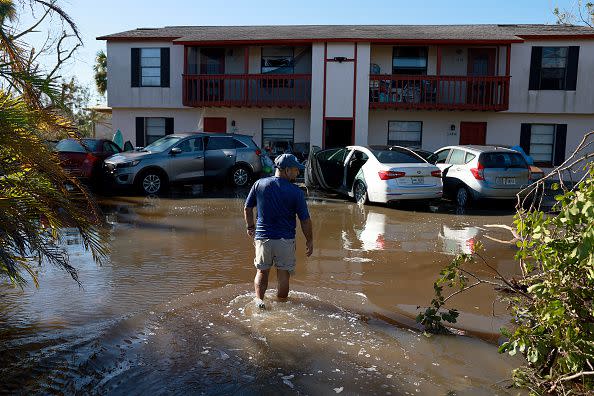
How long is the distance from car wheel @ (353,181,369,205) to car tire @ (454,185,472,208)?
2.19 metres

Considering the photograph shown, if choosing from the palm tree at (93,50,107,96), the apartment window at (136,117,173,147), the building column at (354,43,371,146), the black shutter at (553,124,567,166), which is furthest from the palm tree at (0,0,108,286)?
the palm tree at (93,50,107,96)

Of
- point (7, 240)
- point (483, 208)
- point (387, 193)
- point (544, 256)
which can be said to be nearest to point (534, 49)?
point (483, 208)

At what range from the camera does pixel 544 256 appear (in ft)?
12.3

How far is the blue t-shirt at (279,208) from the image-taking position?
5547 millimetres

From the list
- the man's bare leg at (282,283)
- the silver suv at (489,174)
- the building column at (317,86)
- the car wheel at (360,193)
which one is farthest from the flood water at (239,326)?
the building column at (317,86)

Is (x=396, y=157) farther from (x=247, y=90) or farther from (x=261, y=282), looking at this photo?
(x=247, y=90)

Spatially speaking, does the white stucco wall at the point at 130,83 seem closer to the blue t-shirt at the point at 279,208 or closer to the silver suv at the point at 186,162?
the silver suv at the point at 186,162

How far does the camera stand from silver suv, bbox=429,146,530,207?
12711 mm

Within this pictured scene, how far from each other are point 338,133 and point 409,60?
12.7 feet

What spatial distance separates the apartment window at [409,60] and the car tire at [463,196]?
9493 mm

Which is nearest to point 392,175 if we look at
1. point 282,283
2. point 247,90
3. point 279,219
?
point 282,283

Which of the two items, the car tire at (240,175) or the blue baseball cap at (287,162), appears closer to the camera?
the blue baseball cap at (287,162)

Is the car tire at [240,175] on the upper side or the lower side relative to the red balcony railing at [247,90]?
lower

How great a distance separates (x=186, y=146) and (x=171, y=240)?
6.63 metres
